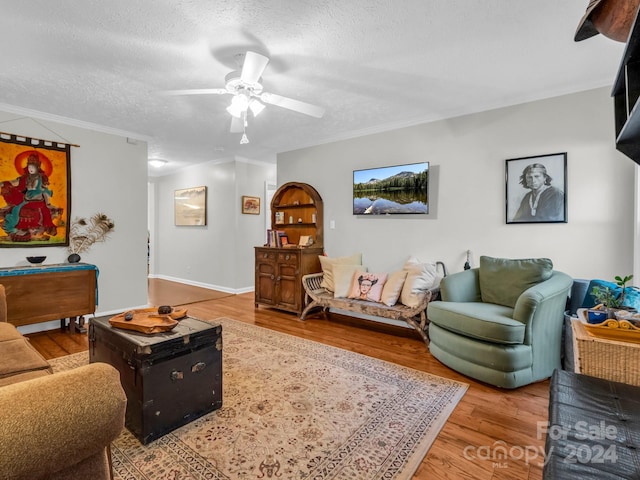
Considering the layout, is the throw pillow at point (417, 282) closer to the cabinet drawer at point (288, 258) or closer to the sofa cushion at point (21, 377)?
the cabinet drawer at point (288, 258)

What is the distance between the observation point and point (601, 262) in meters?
2.75

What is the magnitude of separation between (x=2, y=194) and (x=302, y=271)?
326 centimetres

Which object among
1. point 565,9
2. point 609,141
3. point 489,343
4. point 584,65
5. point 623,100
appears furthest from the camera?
point 609,141

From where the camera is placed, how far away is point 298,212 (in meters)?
4.89

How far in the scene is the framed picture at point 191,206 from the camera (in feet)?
20.5

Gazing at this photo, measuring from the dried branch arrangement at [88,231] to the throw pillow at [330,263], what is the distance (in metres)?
2.77

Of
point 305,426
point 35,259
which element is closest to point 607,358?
point 305,426

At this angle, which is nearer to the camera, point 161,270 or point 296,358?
point 296,358

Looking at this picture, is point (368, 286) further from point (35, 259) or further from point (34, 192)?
point (34, 192)

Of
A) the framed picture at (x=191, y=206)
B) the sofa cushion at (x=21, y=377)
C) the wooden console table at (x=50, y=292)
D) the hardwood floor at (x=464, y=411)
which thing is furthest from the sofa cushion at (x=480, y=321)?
the framed picture at (x=191, y=206)

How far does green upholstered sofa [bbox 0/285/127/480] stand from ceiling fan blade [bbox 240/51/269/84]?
197cm

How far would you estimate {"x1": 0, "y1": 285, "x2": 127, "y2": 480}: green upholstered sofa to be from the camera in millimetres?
633

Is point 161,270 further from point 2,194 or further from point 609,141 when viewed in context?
point 609,141

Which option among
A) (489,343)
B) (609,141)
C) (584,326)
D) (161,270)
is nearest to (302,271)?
(489,343)
